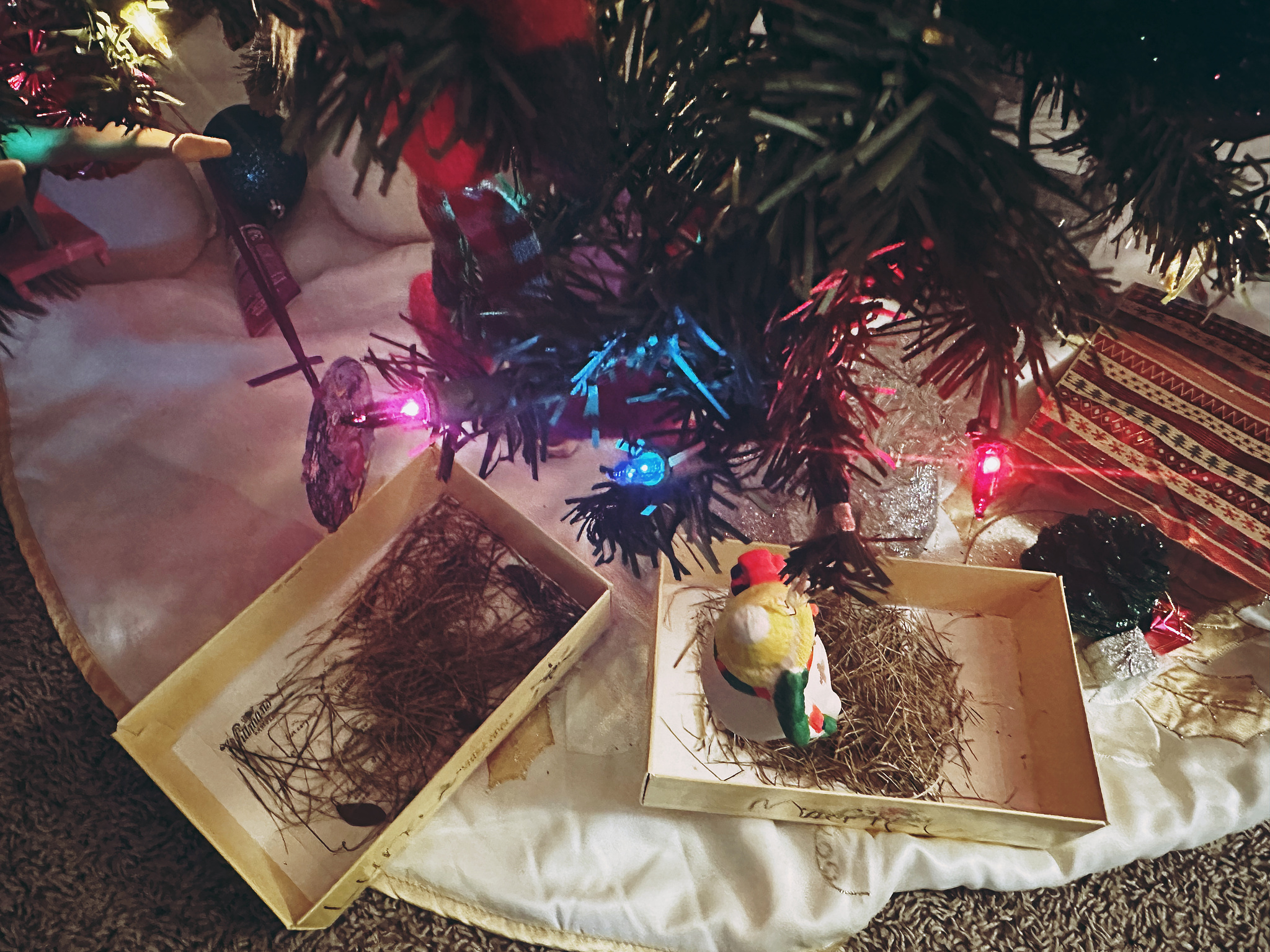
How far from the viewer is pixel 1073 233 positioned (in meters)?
0.49

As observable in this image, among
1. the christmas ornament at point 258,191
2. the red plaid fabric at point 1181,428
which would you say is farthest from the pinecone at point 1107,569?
the christmas ornament at point 258,191

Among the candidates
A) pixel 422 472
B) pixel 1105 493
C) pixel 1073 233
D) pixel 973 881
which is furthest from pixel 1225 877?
pixel 422 472

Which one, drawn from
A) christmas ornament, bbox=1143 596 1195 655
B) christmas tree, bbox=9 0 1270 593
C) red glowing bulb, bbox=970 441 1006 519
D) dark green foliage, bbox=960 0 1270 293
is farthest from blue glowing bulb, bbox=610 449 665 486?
christmas ornament, bbox=1143 596 1195 655

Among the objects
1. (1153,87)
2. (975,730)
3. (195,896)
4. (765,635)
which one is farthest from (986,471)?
(195,896)

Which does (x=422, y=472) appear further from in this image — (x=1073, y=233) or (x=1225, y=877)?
(x=1225, y=877)

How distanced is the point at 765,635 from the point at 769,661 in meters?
0.02

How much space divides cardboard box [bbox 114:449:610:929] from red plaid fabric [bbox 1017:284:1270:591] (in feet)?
1.91

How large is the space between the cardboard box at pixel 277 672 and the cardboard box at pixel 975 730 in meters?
0.11

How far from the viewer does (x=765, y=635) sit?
60 cm

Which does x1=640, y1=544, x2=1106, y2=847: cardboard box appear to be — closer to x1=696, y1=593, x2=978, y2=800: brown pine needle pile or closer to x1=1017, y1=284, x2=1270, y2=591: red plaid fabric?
x1=696, y1=593, x2=978, y2=800: brown pine needle pile

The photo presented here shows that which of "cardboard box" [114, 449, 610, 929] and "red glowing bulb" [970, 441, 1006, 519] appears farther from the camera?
"red glowing bulb" [970, 441, 1006, 519]

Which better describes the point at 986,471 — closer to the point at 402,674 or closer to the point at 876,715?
the point at 876,715

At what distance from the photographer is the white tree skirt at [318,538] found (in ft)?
2.43

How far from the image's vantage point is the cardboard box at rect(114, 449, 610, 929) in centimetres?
67
